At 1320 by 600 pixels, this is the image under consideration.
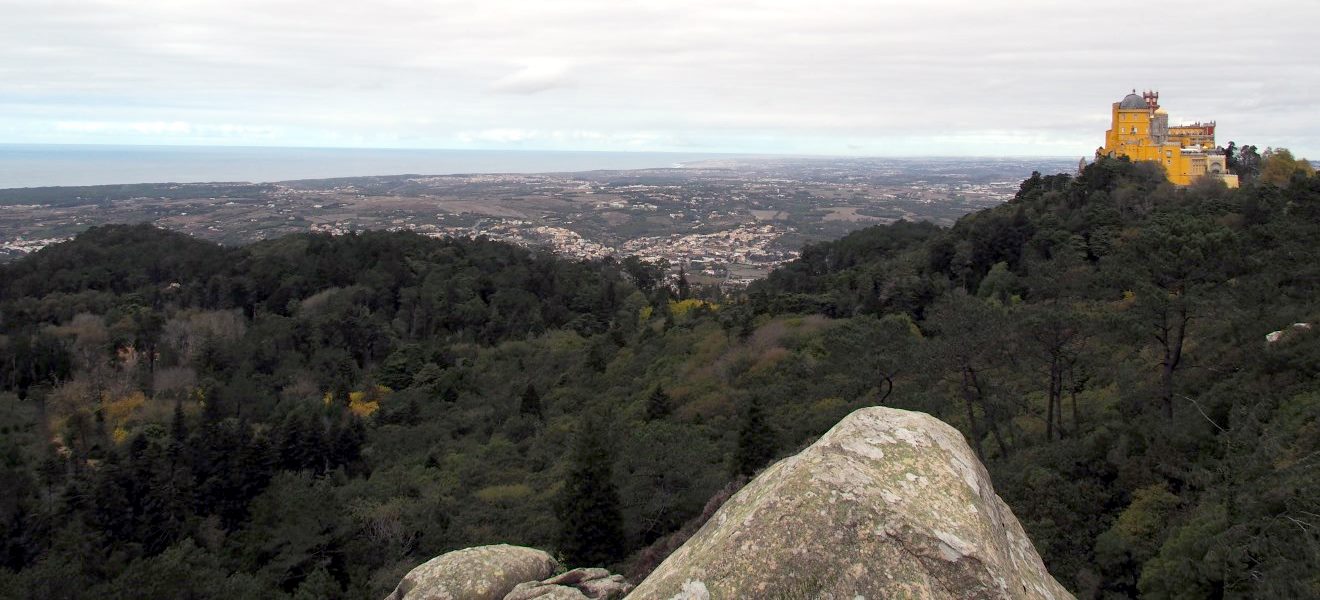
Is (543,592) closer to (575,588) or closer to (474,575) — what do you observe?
(575,588)

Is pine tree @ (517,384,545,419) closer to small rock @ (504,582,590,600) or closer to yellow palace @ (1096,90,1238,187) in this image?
small rock @ (504,582,590,600)

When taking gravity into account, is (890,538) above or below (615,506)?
above

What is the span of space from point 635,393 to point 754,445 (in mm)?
12345

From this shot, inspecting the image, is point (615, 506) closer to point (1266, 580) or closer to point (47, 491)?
point (1266, 580)

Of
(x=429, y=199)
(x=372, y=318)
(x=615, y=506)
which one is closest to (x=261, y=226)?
(x=429, y=199)

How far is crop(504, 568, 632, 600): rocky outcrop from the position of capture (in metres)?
5.20

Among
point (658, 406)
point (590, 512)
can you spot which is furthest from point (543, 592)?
point (658, 406)

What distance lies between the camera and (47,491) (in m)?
20.6

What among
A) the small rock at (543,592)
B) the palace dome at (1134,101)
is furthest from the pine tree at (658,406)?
the palace dome at (1134,101)

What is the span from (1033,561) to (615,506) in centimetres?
1029

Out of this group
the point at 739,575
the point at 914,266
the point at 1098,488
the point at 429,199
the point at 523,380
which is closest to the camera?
the point at 739,575

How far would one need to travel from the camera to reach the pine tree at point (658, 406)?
73.8 feet

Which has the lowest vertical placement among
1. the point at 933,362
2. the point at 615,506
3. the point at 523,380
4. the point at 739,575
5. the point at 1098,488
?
the point at 523,380

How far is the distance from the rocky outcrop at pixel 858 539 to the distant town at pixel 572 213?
5141 cm
